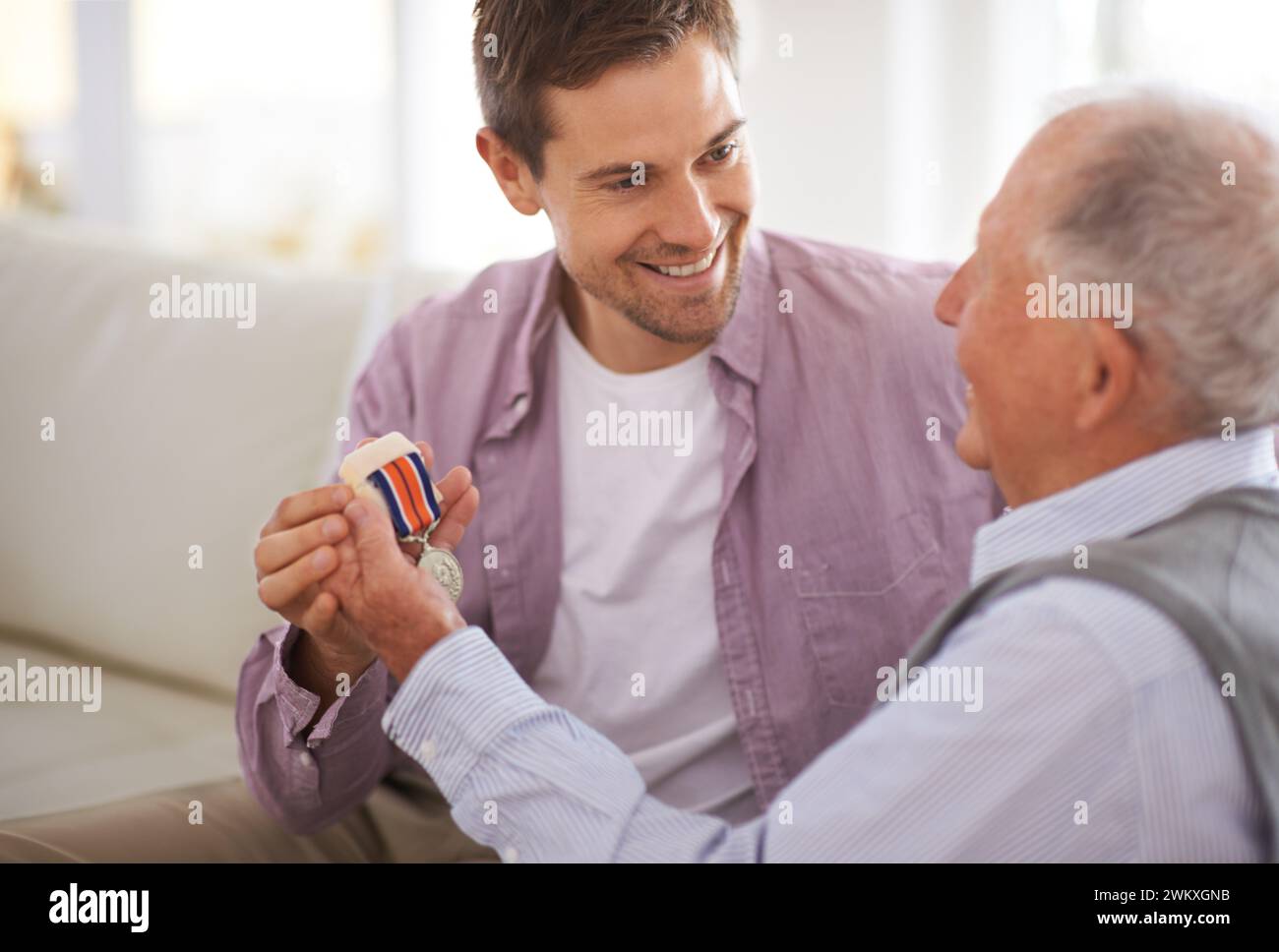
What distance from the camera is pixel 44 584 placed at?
1.86m

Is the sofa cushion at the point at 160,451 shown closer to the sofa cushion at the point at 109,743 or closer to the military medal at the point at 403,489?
the sofa cushion at the point at 109,743

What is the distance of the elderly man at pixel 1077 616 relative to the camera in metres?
0.80

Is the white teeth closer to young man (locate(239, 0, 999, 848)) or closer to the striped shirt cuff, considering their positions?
young man (locate(239, 0, 999, 848))

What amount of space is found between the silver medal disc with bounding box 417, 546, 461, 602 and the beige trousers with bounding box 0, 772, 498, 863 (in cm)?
46

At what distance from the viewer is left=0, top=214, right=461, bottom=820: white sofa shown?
1.73m

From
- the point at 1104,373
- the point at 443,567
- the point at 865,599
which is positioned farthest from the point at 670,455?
the point at 1104,373

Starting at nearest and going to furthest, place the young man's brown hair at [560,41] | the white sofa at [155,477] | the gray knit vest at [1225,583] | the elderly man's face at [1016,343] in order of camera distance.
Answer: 1. the gray knit vest at [1225,583]
2. the elderly man's face at [1016,343]
3. the young man's brown hair at [560,41]
4. the white sofa at [155,477]

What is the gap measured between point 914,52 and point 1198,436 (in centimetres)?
170

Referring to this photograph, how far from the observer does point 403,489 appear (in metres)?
1.10

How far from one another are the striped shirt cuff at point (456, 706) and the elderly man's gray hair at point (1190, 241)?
19.6 inches

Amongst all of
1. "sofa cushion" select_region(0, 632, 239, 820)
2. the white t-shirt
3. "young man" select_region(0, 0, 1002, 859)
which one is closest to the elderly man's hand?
"young man" select_region(0, 0, 1002, 859)

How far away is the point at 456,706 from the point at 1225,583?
1.77 ft

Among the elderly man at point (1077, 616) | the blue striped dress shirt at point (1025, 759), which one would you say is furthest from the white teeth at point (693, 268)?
the blue striped dress shirt at point (1025, 759)
